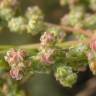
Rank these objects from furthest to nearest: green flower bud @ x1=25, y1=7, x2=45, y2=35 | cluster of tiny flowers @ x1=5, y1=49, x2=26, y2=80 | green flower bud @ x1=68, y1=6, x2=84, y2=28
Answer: green flower bud @ x1=68, y1=6, x2=84, y2=28 < green flower bud @ x1=25, y1=7, x2=45, y2=35 < cluster of tiny flowers @ x1=5, y1=49, x2=26, y2=80

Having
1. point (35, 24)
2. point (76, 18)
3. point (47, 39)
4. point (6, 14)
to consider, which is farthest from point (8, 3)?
point (47, 39)

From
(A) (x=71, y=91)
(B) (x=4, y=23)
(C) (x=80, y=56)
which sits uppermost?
(B) (x=4, y=23)

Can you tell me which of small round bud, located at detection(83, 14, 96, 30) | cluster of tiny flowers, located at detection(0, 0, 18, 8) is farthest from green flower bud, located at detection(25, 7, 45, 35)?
small round bud, located at detection(83, 14, 96, 30)

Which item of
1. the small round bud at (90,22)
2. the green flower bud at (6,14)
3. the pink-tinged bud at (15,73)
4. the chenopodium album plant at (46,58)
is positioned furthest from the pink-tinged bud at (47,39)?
the small round bud at (90,22)

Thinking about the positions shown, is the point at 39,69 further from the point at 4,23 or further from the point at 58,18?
the point at 58,18

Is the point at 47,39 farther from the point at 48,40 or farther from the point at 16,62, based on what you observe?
the point at 16,62

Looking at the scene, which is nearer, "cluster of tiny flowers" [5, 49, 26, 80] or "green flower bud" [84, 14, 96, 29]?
"cluster of tiny flowers" [5, 49, 26, 80]

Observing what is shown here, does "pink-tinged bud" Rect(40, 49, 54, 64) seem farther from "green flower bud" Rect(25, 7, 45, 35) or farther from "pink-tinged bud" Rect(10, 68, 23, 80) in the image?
"green flower bud" Rect(25, 7, 45, 35)

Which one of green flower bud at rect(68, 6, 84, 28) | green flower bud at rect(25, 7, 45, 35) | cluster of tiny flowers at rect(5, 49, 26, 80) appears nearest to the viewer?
cluster of tiny flowers at rect(5, 49, 26, 80)

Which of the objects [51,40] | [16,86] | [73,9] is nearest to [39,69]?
[51,40]
